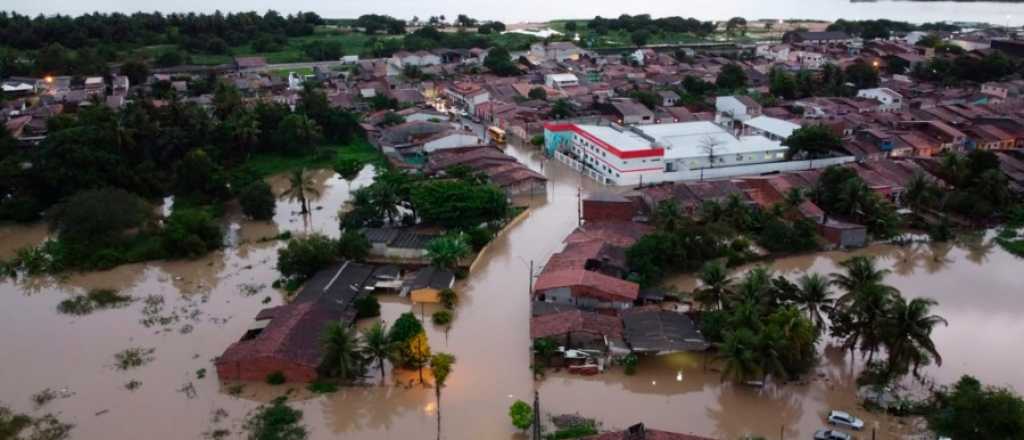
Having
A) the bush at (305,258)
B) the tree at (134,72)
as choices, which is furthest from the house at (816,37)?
the bush at (305,258)

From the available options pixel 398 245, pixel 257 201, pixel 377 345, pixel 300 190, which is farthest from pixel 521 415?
pixel 257 201

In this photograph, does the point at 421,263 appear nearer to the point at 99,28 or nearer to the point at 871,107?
the point at 871,107

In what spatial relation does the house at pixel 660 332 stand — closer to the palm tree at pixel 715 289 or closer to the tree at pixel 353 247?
the palm tree at pixel 715 289

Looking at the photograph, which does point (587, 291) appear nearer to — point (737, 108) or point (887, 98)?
point (737, 108)

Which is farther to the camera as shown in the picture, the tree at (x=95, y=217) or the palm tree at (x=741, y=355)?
the tree at (x=95, y=217)

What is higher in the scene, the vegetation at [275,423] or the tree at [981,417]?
the tree at [981,417]

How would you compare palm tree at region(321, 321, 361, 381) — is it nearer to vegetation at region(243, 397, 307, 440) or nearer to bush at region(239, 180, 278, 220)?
vegetation at region(243, 397, 307, 440)

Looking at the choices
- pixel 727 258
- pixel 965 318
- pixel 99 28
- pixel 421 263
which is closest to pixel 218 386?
pixel 421 263
